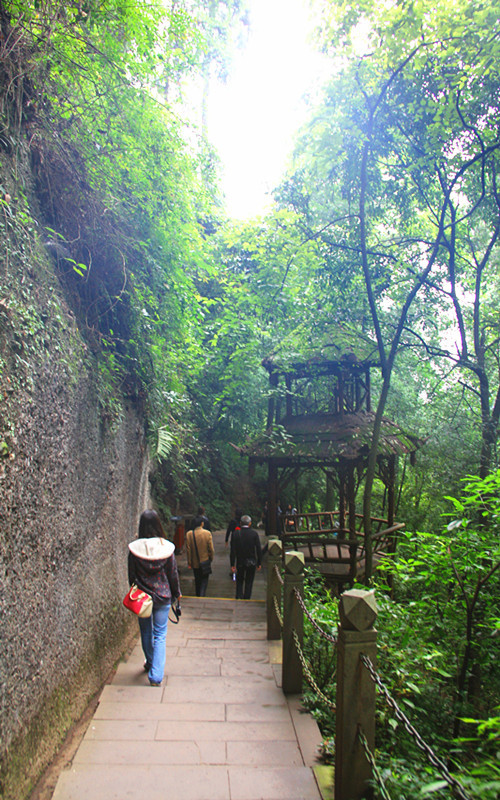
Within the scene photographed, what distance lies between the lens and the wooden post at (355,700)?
2453mm

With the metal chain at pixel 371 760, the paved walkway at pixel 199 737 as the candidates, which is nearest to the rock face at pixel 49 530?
the paved walkway at pixel 199 737

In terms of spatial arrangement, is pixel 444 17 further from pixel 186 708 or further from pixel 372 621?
pixel 186 708

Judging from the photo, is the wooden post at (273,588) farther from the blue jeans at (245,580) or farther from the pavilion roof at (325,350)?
the pavilion roof at (325,350)

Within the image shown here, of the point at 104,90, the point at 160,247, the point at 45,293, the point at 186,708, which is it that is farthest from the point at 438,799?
the point at 104,90

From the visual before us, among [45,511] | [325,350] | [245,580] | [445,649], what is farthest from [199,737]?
[325,350]

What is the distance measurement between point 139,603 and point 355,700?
2291 millimetres

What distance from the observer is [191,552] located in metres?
8.08

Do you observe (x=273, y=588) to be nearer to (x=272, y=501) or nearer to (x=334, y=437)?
(x=334, y=437)

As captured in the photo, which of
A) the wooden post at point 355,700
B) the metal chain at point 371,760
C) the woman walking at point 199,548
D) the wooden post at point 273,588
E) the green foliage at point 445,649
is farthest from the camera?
the woman walking at point 199,548

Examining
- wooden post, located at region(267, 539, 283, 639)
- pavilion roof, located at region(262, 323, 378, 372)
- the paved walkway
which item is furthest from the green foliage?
pavilion roof, located at region(262, 323, 378, 372)

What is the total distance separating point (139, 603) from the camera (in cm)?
416

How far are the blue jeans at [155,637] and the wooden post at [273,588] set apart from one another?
65.4 inches

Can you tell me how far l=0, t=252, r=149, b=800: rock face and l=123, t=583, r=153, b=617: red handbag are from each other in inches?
13.7

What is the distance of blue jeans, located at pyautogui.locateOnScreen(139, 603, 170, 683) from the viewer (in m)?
4.40
